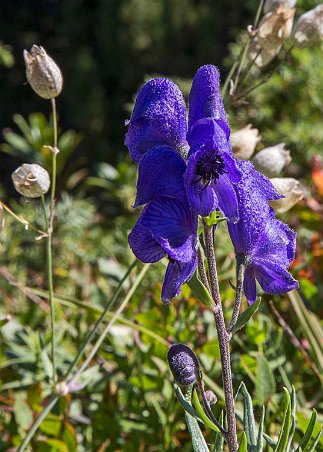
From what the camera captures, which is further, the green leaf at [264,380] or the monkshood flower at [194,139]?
the green leaf at [264,380]

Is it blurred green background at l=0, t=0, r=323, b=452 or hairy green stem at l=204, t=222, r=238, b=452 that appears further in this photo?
blurred green background at l=0, t=0, r=323, b=452

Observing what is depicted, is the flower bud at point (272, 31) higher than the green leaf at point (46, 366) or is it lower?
higher

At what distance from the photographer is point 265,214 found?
2.28ft

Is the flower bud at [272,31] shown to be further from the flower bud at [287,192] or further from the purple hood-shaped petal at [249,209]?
the purple hood-shaped petal at [249,209]

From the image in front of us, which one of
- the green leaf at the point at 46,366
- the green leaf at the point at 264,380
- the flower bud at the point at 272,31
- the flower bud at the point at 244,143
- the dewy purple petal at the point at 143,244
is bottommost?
the green leaf at the point at 46,366

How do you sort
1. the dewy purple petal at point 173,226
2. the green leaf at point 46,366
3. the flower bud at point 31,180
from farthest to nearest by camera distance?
the green leaf at point 46,366
the flower bud at point 31,180
the dewy purple petal at point 173,226

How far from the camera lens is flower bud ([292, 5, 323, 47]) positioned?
1.08m

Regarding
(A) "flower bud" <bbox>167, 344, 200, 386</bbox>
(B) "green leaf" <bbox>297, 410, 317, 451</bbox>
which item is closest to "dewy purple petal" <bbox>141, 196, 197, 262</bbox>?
(A) "flower bud" <bbox>167, 344, 200, 386</bbox>

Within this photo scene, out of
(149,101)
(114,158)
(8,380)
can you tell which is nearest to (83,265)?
(8,380)

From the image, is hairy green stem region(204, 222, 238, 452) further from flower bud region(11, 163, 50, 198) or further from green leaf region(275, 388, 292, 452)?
flower bud region(11, 163, 50, 198)

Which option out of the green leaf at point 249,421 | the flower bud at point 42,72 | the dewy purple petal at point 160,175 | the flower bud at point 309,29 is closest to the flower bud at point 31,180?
the flower bud at point 42,72

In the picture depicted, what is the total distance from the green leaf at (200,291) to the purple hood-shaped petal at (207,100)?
134mm

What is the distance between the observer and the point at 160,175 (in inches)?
26.3

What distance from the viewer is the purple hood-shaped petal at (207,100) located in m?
0.69
